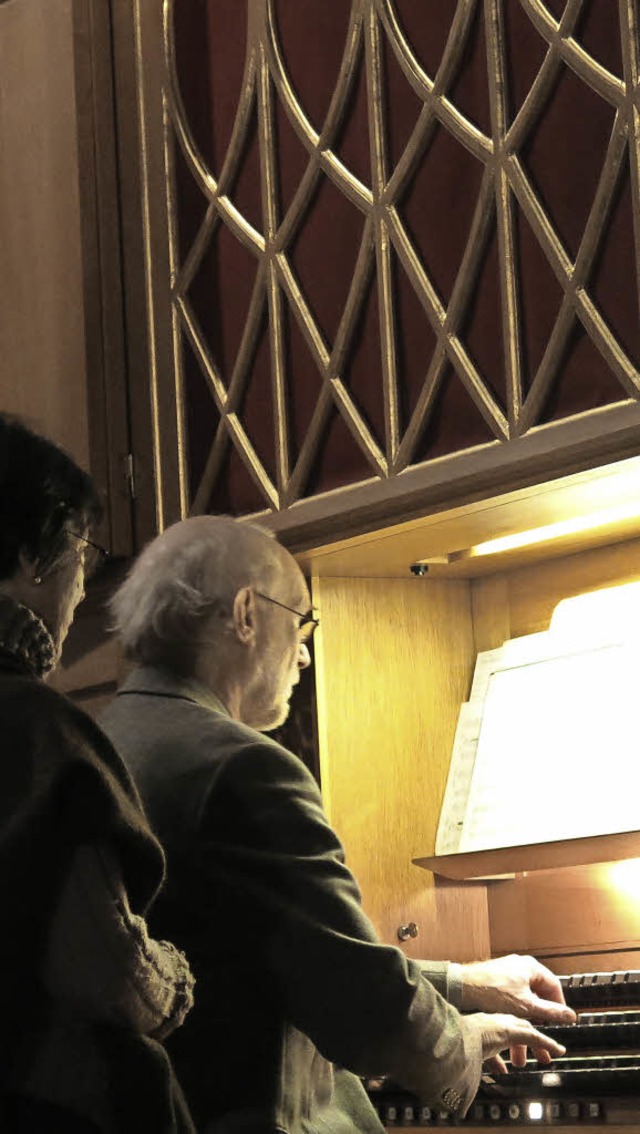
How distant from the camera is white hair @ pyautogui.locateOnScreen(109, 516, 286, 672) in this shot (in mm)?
2508

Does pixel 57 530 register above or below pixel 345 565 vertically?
below

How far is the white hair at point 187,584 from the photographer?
2508 mm

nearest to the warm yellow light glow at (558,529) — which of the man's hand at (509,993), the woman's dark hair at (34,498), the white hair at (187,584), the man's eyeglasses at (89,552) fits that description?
the white hair at (187,584)

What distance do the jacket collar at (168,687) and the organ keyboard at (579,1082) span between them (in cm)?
82

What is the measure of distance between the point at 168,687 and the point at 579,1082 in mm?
918

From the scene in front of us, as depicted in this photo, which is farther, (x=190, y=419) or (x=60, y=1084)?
(x=190, y=419)

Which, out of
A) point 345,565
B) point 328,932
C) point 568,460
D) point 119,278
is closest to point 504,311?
point 568,460

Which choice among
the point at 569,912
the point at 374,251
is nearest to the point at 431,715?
the point at 569,912

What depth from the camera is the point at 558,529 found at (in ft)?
11.1

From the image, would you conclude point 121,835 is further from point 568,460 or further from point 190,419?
point 190,419

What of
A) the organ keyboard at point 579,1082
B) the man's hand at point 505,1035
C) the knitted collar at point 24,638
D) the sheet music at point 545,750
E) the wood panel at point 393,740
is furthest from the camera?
the wood panel at point 393,740

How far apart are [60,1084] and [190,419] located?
2.24m

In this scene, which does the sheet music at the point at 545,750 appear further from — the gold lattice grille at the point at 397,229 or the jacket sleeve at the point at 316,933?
the jacket sleeve at the point at 316,933

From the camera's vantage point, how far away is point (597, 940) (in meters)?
3.38
